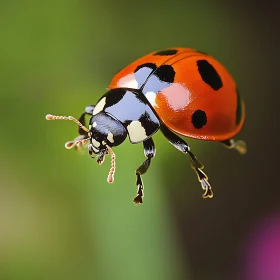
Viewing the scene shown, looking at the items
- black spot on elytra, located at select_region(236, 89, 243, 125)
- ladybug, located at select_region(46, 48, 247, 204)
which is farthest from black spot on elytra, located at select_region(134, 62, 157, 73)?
black spot on elytra, located at select_region(236, 89, 243, 125)

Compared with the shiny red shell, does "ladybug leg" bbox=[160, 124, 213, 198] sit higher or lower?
lower

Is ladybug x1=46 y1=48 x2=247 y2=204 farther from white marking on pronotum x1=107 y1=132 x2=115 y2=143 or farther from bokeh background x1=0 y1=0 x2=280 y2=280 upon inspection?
bokeh background x1=0 y1=0 x2=280 y2=280

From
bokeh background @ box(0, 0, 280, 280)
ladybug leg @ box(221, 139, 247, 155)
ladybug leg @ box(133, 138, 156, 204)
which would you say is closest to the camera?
Result: ladybug leg @ box(133, 138, 156, 204)

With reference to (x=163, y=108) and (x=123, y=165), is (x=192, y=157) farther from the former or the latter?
(x=123, y=165)

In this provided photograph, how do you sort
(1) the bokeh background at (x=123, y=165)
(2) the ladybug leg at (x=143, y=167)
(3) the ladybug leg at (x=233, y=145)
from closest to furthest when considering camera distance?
(2) the ladybug leg at (x=143, y=167) → (3) the ladybug leg at (x=233, y=145) → (1) the bokeh background at (x=123, y=165)

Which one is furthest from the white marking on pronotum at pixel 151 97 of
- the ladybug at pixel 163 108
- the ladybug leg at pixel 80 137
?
the ladybug leg at pixel 80 137

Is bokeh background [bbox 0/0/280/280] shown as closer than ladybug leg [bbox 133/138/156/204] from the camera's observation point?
No

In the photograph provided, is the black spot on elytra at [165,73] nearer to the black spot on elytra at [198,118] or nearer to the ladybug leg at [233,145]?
the black spot on elytra at [198,118]
